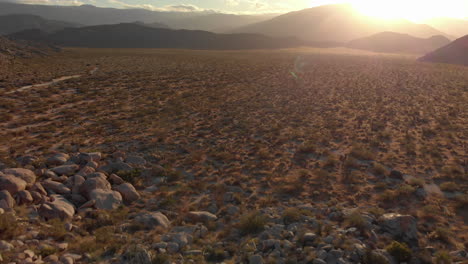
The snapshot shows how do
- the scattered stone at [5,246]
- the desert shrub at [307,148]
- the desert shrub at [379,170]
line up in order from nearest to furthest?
the scattered stone at [5,246], the desert shrub at [379,170], the desert shrub at [307,148]

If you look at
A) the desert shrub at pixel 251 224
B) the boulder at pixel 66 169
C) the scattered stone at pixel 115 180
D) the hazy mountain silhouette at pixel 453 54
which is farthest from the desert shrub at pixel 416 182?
the hazy mountain silhouette at pixel 453 54

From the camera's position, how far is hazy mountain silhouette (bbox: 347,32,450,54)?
14314cm

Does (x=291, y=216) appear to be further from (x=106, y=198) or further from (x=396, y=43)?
(x=396, y=43)

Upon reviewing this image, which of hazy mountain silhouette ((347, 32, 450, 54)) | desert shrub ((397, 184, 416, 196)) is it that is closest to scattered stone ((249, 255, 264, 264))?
desert shrub ((397, 184, 416, 196))

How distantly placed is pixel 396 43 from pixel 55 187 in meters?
170

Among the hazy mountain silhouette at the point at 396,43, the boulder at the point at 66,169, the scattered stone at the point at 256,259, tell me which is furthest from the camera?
the hazy mountain silhouette at the point at 396,43

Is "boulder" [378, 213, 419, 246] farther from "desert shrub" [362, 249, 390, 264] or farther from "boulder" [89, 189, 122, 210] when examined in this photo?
"boulder" [89, 189, 122, 210]

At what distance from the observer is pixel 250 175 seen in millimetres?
11539

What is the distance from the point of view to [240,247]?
7199 millimetres

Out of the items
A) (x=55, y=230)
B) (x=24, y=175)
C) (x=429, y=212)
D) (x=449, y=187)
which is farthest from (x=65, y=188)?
(x=449, y=187)

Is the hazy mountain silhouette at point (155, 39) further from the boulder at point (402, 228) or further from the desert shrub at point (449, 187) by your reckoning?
the boulder at point (402, 228)

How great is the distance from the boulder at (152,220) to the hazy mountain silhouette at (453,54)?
86275mm

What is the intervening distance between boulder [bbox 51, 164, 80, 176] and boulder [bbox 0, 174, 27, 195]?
1.62 meters

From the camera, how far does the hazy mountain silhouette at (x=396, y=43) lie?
143137mm
